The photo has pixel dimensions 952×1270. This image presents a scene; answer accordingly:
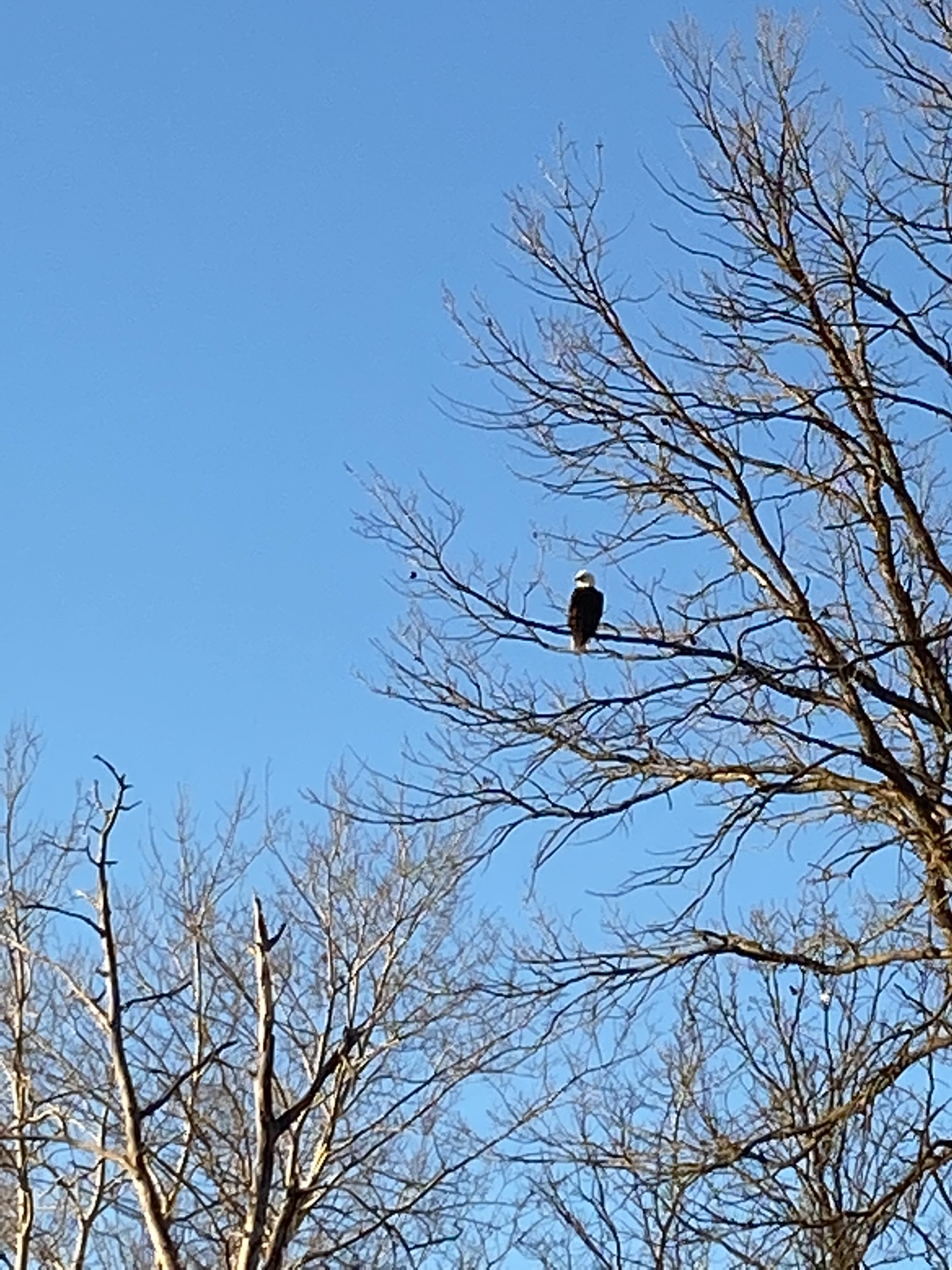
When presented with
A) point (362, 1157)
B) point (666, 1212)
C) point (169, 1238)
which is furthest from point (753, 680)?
point (362, 1157)

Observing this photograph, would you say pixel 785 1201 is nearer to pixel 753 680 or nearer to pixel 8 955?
pixel 753 680

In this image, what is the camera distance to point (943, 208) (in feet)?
20.0

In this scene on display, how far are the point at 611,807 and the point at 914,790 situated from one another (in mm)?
1164

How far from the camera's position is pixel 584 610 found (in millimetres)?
6293

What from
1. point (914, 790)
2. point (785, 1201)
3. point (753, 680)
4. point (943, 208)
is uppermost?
point (943, 208)

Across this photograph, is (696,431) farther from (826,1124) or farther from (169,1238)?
(169,1238)

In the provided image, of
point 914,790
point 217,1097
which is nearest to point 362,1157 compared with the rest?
point 217,1097

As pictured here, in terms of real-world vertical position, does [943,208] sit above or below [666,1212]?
above

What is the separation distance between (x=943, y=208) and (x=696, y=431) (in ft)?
4.08

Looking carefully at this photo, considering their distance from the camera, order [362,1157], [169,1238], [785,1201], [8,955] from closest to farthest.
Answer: [785,1201]
[169,1238]
[362,1157]
[8,955]

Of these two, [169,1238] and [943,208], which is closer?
[943,208]

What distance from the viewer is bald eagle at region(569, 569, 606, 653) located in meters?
6.10

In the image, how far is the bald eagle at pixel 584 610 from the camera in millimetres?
6102

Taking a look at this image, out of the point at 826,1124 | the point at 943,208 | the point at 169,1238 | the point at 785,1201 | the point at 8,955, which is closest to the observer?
the point at 826,1124
